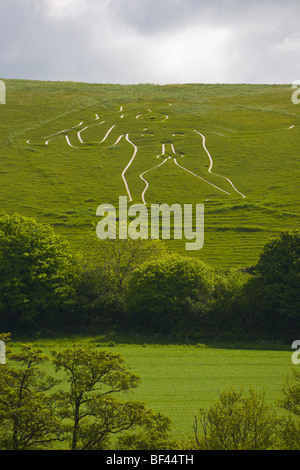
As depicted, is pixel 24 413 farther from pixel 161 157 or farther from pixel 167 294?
pixel 161 157

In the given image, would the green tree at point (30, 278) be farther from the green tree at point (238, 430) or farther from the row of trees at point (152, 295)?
the green tree at point (238, 430)

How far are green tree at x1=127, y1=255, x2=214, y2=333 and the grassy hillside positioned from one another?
13.1 metres

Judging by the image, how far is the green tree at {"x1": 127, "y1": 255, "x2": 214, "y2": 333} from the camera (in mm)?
45031

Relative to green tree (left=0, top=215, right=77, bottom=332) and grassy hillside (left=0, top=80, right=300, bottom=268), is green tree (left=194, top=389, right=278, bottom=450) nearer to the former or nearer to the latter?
green tree (left=0, top=215, right=77, bottom=332)

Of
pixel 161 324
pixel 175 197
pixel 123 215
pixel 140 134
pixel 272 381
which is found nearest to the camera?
pixel 272 381

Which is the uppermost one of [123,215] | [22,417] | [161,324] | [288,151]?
[288,151]

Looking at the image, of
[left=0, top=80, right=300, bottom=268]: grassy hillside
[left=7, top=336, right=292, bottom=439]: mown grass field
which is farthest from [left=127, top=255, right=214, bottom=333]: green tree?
[left=0, top=80, right=300, bottom=268]: grassy hillside

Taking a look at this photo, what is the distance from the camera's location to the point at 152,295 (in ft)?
149

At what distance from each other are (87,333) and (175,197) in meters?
45.3

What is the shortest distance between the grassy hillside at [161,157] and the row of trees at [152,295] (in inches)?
409

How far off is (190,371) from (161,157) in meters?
75.8
